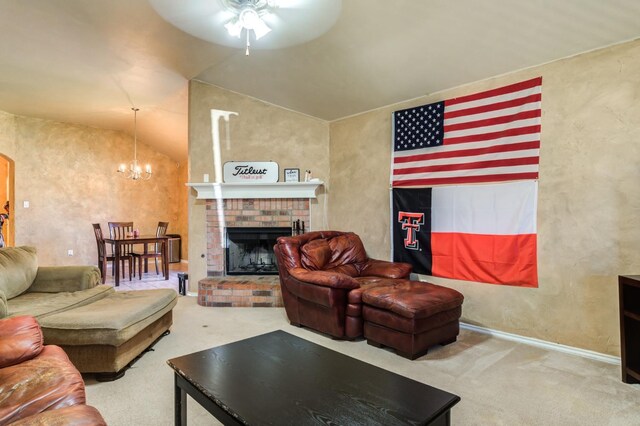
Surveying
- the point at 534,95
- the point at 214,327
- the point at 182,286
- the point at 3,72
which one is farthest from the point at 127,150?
the point at 534,95

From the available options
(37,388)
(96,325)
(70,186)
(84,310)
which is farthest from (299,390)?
(70,186)

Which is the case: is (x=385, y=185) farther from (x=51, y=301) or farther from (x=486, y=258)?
(x=51, y=301)

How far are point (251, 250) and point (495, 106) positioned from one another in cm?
373

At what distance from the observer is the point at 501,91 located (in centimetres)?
349

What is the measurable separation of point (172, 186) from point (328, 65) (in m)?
5.92

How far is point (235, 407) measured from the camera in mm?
1444

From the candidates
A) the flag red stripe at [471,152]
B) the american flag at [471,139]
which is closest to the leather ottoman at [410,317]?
the american flag at [471,139]

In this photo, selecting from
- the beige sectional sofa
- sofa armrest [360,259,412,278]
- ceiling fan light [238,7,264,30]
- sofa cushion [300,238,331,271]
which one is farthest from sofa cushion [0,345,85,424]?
sofa armrest [360,259,412,278]

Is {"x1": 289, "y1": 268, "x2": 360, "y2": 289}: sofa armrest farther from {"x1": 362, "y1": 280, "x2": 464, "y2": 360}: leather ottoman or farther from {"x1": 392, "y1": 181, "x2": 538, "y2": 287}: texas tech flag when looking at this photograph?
{"x1": 392, "y1": 181, "x2": 538, "y2": 287}: texas tech flag

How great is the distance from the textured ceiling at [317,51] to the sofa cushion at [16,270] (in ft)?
7.09

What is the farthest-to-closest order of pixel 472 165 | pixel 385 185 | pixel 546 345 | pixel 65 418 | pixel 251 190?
pixel 251 190 → pixel 385 185 → pixel 472 165 → pixel 546 345 → pixel 65 418

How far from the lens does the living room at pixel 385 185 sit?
2840 millimetres

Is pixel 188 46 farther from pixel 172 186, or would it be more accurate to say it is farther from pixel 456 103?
pixel 172 186

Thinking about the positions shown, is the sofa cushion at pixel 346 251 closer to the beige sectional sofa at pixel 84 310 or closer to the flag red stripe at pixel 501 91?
the beige sectional sofa at pixel 84 310
